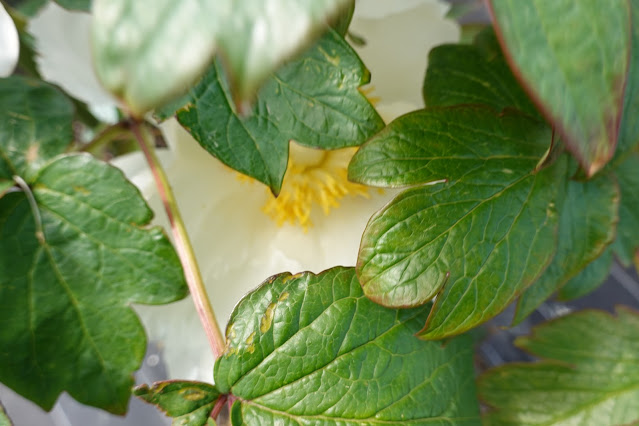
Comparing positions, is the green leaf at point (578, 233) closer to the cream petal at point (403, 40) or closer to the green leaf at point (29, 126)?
the cream petal at point (403, 40)

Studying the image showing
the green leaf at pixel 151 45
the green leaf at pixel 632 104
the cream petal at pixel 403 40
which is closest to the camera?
the green leaf at pixel 151 45

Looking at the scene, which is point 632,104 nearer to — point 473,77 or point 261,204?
point 473,77

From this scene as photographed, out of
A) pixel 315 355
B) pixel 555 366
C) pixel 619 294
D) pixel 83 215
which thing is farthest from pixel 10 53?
pixel 619 294

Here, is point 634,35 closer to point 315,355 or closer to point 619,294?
point 315,355

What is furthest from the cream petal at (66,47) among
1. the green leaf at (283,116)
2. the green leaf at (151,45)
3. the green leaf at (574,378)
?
the green leaf at (574,378)

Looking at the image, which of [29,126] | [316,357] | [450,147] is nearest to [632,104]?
[450,147]

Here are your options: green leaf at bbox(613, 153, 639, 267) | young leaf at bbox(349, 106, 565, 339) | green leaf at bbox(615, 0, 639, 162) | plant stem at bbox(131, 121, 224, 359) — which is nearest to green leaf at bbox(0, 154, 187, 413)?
plant stem at bbox(131, 121, 224, 359)
